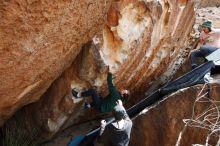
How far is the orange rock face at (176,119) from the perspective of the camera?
18.4 feet

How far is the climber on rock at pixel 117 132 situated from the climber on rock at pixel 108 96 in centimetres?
74

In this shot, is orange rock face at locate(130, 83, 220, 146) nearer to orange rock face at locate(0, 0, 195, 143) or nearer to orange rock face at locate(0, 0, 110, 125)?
orange rock face at locate(0, 0, 195, 143)

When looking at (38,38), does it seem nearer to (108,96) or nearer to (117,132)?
(117,132)

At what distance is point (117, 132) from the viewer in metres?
5.11

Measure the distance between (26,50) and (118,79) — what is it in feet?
8.53

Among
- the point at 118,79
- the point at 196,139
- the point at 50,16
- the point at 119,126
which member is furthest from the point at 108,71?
the point at 50,16

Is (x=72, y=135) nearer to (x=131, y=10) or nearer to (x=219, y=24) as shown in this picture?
(x=131, y=10)

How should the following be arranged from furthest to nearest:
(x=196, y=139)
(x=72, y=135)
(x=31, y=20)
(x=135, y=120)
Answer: (x=72, y=135), (x=135, y=120), (x=196, y=139), (x=31, y=20)

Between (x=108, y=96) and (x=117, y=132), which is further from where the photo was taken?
(x=108, y=96)

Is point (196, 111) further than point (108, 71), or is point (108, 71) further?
point (108, 71)

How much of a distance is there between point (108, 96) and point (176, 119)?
1226 mm

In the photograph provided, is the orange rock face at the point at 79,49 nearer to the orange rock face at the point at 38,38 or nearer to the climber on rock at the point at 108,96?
the orange rock face at the point at 38,38

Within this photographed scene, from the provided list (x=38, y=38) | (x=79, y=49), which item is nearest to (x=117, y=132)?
(x=79, y=49)

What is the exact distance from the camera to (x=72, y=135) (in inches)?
292
